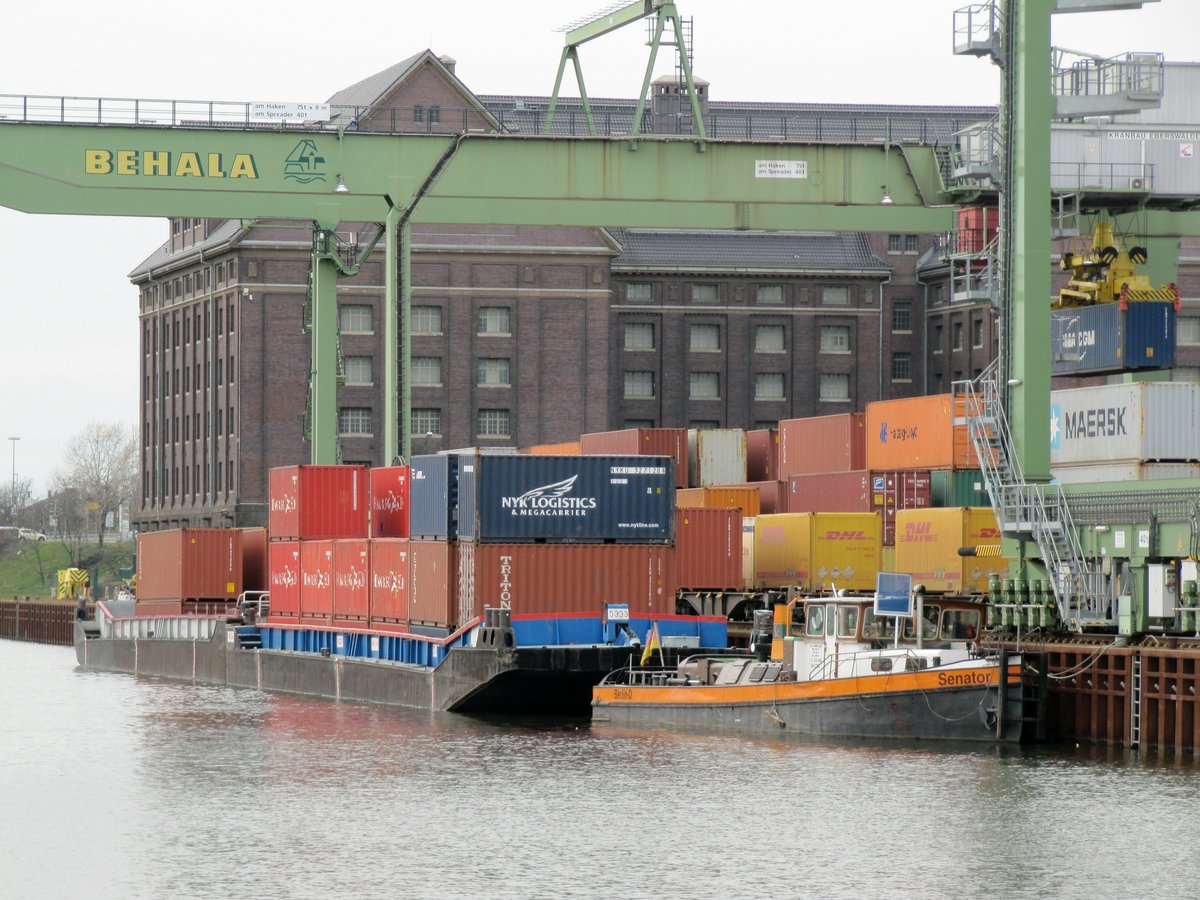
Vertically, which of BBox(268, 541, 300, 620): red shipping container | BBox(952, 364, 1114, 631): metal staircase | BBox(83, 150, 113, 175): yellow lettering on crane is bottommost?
BBox(268, 541, 300, 620): red shipping container

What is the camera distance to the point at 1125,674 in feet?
124

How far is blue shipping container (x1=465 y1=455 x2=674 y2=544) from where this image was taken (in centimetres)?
4388

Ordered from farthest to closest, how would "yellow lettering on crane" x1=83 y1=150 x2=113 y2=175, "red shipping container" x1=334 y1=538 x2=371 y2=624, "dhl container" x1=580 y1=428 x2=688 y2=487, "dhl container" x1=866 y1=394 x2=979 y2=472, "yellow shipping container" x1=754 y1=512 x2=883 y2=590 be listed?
1. "dhl container" x1=580 y1=428 x2=688 y2=487
2. "yellow shipping container" x1=754 y1=512 x2=883 y2=590
3. "dhl container" x1=866 y1=394 x2=979 y2=472
4. "red shipping container" x1=334 y1=538 x2=371 y2=624
5. "yellow lettering on crane" x1=83 y1=150 x2=113 y2=175

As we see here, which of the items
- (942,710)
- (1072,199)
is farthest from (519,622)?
(1072,199)

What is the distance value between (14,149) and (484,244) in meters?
58.6

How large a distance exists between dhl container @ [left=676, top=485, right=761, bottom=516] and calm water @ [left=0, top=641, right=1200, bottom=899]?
16971 mm

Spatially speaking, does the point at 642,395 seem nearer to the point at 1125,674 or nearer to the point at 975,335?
the point at 975,335

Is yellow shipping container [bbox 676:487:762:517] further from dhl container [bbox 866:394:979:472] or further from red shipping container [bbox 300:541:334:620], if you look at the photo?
red shipping container [bbox 300:541:334:620]

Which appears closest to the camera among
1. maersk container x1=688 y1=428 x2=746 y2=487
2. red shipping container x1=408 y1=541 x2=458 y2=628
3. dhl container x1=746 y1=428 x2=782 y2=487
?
red shipping container x1=408 y1=541 x2=458 y2=628

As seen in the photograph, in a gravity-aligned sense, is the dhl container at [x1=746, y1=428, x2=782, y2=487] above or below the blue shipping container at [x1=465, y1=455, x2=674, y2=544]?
above

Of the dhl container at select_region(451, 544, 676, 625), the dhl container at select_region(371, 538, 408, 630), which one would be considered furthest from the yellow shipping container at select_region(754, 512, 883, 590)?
the dhl container at select_region(371, 538, 408, 630)

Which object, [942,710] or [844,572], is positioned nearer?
[942,710]

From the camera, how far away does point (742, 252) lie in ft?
358

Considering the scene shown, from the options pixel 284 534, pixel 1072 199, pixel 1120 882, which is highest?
pixel 1072 199
